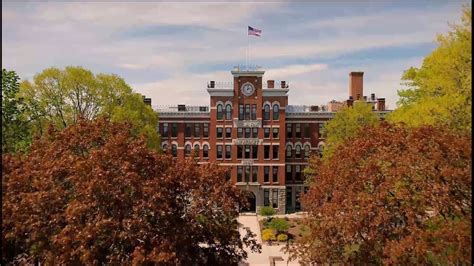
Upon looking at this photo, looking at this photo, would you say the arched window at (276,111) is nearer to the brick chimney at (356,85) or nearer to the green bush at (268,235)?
the brick chimney at (356,85)

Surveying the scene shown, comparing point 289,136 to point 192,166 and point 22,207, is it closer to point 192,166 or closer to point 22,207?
point 192,166

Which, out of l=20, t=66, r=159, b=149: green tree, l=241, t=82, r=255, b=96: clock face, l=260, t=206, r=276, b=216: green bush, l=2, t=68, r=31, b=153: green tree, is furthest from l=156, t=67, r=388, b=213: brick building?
l=2, t=68, r=31, b=153: green tree

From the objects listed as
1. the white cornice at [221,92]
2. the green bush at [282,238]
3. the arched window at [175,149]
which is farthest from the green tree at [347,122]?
the arched window at [175,149]

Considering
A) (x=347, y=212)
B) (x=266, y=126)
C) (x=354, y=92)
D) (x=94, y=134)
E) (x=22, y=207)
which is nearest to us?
(x=22, y=207)

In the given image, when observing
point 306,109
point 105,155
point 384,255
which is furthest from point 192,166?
point 306,109

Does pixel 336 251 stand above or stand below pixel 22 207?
below

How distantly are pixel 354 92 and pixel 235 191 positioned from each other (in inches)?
1511

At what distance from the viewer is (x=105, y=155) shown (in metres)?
14.6

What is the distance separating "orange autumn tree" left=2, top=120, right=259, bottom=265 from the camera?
539 inches

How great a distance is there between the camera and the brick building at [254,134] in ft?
157

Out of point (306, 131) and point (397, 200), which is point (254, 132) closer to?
point (306, 131)

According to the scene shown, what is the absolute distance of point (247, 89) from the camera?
47.7 m

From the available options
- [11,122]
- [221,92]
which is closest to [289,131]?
[221,92]

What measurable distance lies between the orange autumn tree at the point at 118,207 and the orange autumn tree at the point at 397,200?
3527 millimetres
